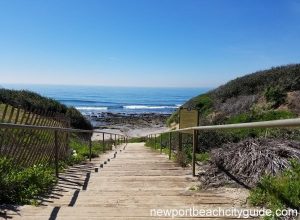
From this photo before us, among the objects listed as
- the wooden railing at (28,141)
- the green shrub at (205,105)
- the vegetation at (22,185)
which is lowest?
the vegetation at (22,185)

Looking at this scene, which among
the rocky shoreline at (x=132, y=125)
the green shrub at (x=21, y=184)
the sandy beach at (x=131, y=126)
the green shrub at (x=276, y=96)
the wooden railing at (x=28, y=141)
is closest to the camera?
the green shrub at (x=21, y=184)

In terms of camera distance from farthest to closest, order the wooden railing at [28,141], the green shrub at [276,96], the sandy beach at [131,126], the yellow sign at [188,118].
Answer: the sandy beach at [131,126]
the green shrub at [276,96]
the yellow sign at [188,118]
the wooden railing at [28,141]

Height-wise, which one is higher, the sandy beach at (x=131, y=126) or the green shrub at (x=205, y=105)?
the green shrub at (x=205, y=105)

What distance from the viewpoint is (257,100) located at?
85.7 feet

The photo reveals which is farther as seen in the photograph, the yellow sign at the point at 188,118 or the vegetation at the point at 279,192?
the yellow sign at the point at 188,118

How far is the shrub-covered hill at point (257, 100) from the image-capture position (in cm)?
2223

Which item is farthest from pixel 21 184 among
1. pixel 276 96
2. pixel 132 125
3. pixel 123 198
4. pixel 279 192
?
pixel 132 125

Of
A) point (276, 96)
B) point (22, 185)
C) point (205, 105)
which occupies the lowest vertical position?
point (22, 185)

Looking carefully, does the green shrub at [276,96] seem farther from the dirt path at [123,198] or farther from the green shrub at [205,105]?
the dirt path at [123,198]

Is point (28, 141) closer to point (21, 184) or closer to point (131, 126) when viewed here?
point (21, 184)

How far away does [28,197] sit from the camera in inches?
215

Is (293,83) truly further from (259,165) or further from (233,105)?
(259,165)

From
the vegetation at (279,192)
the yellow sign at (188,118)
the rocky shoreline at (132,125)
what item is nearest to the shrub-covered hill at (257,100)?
the yellow sign at (188,118)

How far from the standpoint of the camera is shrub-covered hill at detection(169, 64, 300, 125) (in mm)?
22234
